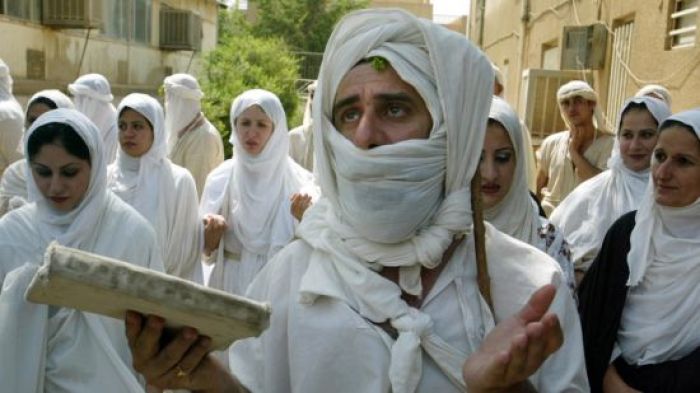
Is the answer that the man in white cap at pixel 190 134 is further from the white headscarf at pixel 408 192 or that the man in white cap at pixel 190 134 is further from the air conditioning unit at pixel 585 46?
the air conditioning unit at pixel 585 46

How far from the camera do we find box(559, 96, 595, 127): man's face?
5.02 meters

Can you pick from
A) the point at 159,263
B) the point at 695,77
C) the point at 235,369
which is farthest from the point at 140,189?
the point at 695,77

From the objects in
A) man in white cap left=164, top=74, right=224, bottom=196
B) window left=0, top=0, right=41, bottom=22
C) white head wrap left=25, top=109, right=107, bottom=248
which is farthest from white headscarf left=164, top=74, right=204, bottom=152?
window left=0, top=0, right=41, bottom=22

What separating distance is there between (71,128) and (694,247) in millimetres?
2496

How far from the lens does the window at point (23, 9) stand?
10.6m

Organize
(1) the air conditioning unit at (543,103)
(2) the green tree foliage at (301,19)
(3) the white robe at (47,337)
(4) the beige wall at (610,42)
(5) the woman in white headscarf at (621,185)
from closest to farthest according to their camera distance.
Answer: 1. (3) the white robe at (47,337)
2. (5) the woman in white headscarf at (621,185)
3. (4) the beige wall at (610,42)
4. (1) the air conditioning unit at (543,103)
5. (2) the green tree foliage at (301,19)

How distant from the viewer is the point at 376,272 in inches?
60.4

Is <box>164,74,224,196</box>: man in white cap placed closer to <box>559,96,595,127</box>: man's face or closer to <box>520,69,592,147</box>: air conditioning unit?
<box>559,96,595,127</box>: man's face

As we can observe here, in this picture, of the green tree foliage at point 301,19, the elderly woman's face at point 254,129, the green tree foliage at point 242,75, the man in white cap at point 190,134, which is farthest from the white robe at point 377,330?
the green tree foliage at point 301,19

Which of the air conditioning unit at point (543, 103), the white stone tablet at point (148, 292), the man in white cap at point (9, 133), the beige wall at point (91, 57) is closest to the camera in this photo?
the white stone tablet at point (148, 292)

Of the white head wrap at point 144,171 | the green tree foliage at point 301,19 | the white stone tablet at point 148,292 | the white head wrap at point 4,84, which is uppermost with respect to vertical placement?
the green tree foliage at point 301,19

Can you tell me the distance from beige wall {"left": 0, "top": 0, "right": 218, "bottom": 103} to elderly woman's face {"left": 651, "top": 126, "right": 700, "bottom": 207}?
9959 millimetres

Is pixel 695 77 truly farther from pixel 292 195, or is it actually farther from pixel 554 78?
pixel 292 195

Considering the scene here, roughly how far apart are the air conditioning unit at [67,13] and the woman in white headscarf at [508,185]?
10.8 metres
